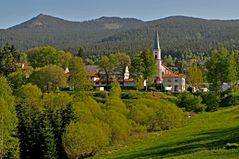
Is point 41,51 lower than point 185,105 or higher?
higher

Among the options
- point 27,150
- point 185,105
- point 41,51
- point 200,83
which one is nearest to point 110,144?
point 27,150

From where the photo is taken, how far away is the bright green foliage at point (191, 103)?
289 ft

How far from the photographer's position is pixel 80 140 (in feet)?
155

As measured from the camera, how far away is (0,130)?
154 ft

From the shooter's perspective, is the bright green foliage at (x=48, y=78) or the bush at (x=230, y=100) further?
the bright green foliage at (x=48, y=78)

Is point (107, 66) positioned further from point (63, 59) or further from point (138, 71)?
point (63, 59)

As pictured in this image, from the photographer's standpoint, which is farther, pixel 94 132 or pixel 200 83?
pixel 200 83

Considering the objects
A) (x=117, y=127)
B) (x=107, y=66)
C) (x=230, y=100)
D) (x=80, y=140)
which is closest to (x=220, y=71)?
(x=230, y=100)

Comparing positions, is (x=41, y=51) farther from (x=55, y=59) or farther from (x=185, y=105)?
(x=185, y=105)

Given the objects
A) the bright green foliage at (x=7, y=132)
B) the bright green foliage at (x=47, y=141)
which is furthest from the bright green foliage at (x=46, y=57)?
the bright green foliage at (x=7, y=132)

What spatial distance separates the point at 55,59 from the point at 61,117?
72.2m

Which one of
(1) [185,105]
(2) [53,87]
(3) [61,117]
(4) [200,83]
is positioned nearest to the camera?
(3) [61,117]

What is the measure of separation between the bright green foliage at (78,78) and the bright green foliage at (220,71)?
79.4 ft

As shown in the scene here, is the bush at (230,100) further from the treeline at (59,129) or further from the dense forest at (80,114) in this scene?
the treeline at (59,129)
